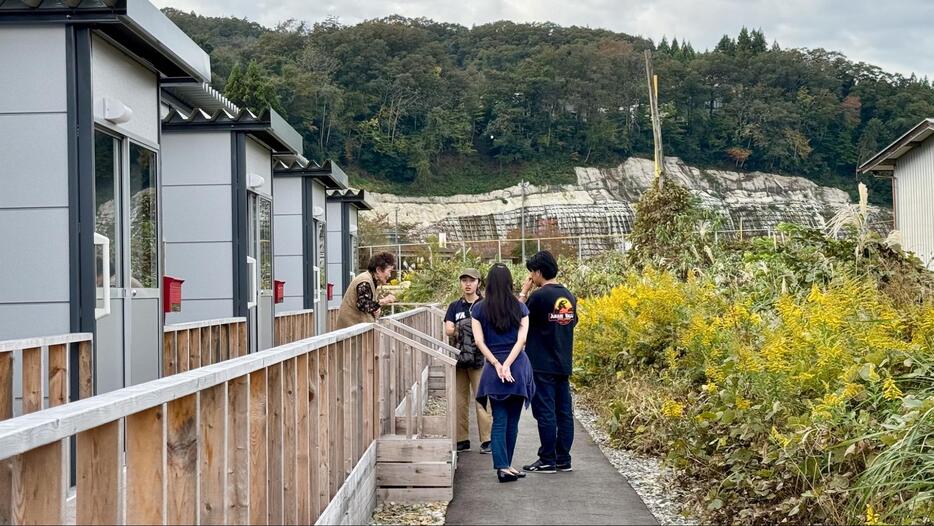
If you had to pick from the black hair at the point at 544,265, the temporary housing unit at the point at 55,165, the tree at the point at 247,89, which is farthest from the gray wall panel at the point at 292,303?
the tree at the point at 247,89

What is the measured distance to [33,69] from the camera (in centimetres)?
752

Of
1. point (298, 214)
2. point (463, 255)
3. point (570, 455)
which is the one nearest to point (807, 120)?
point (463, 255)

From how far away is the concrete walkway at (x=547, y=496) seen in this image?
23.7 ft

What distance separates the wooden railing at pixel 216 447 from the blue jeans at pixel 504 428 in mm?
1184

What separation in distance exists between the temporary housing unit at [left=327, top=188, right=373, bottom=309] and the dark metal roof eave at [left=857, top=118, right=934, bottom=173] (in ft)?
40.6

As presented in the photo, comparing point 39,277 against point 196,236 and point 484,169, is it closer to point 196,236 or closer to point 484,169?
point 196,236

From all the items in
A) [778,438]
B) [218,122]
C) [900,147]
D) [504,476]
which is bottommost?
[504,476]

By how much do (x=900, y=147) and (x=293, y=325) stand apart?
15672 mm

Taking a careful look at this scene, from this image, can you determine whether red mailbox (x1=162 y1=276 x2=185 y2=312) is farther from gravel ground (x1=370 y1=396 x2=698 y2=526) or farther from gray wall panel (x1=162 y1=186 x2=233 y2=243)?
gray wall panel (x1=162 y1=186 x2=233 y2=243)

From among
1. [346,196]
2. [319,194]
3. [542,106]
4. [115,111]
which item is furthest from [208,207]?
[542,106]

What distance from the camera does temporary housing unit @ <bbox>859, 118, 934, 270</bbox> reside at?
82.2 feet

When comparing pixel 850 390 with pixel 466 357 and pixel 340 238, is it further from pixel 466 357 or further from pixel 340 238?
pixel 340 238

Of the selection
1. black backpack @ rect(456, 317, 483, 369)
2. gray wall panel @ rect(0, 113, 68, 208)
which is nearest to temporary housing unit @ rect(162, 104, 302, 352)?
black backpack @ rect(456, 317, 483, 369)

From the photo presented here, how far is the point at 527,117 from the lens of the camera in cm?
10338
